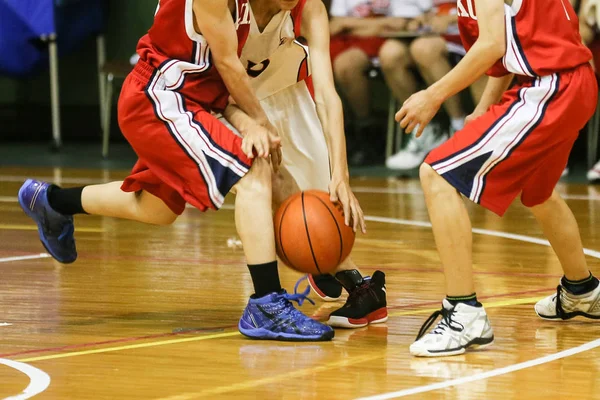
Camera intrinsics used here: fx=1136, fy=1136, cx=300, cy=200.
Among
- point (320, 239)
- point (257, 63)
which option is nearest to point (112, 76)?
point (257, 63)

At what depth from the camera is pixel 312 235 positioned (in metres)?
3.50

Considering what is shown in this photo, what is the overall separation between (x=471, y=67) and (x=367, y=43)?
16.2 ft

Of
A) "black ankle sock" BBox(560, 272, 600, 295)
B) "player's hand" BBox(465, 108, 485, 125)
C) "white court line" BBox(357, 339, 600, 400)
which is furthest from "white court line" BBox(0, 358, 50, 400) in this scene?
"black ankle sock" BBox(560, 272, 600, 295)

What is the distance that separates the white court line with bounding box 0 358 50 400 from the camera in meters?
2.81

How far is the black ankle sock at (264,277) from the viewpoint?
3480 millimetres

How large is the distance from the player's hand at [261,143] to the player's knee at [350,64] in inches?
184

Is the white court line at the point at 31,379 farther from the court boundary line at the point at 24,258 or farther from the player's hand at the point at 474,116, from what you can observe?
the court boundary line at the point at 24,258

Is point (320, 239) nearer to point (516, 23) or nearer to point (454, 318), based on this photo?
point (454, 318)

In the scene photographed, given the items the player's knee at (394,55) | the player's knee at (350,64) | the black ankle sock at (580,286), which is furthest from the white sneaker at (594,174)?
the black ankle sock at (580,286)

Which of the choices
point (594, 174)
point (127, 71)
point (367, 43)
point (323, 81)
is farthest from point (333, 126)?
point (127, 71)

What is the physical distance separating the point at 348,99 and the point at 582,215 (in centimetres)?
290

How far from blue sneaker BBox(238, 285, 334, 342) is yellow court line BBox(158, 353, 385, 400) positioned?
0.83 feet

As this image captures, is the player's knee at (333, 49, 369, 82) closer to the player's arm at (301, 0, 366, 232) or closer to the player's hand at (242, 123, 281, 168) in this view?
the player's arm at (301, 0, 366, 232)

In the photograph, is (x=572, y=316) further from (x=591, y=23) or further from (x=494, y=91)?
(x=591, y=23)
